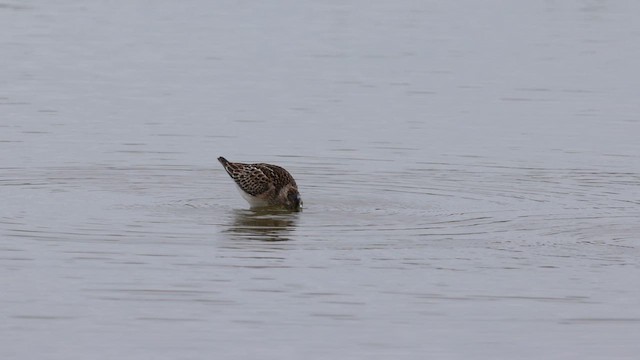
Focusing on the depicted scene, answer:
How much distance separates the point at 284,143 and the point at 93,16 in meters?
14.2

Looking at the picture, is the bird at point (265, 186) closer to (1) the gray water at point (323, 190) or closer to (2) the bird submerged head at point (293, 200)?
(2) the bird submerged head at point (293, 200)

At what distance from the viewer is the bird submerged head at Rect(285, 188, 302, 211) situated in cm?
1633

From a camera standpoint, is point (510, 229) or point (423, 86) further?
point (423, 86)

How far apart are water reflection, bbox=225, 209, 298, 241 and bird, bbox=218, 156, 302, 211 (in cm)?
10

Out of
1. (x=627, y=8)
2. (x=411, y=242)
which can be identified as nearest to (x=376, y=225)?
(x=411, y=242)

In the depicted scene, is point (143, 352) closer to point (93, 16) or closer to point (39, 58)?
point (39, 58)

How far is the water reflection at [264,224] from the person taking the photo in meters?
15.3

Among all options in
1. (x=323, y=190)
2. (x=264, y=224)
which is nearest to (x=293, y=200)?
(x=264, y=224)

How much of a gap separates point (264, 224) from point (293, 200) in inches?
15.9

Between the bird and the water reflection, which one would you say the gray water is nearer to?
the water reflection

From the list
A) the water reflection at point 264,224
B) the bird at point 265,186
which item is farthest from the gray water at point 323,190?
the bird at point 265,186

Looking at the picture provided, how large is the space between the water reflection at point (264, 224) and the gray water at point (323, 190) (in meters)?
0.05

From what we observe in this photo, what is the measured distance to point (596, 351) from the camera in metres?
11.5

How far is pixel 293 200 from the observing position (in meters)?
16.4
